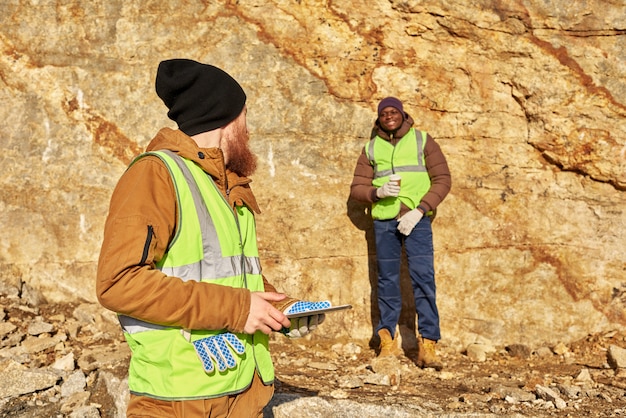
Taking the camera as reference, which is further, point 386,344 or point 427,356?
point 386,344

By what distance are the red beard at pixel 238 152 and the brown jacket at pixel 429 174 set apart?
119 inches

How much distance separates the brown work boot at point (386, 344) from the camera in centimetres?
535

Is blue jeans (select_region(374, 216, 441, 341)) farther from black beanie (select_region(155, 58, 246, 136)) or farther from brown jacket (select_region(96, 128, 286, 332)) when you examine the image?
brown jacket (select_region(96, 128, 286, 332))

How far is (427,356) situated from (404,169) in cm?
161

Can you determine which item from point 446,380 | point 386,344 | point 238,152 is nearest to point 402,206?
point 386,344

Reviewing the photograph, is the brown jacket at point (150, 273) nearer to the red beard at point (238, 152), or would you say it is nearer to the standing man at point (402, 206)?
the red beard at point (238, 152)

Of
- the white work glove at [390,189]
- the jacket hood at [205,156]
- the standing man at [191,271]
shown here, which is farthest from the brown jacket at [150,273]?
the white work glove at [390,189]

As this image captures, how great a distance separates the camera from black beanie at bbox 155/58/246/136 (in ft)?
7.71

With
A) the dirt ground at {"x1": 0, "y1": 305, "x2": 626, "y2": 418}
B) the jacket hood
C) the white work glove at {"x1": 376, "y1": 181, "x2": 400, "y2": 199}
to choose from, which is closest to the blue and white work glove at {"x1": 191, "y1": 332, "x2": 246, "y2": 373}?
the jacket hood

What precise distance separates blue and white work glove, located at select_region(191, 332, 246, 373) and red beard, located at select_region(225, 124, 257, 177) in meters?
0.68

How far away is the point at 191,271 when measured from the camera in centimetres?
217

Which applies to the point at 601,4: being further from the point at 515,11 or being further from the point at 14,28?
the point at 14,28

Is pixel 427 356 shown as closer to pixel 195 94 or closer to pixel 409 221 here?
pixel 409 221

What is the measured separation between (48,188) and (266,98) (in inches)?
91.2
